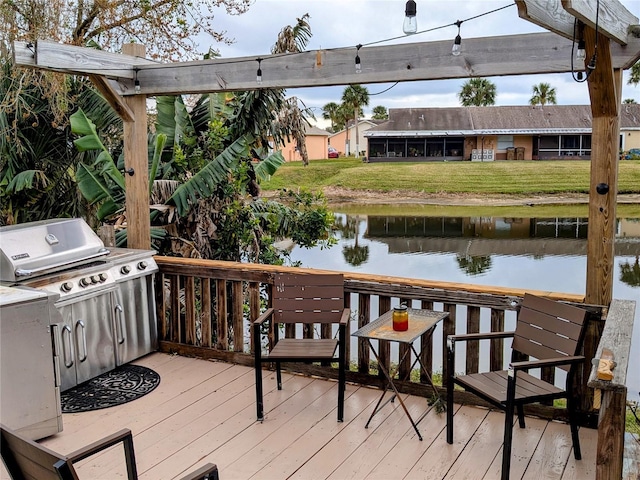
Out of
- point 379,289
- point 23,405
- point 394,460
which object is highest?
point 379,289

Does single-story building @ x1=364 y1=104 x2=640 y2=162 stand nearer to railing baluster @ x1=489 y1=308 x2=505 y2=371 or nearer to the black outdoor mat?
the black outdoor mat

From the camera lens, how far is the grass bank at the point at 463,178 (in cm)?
2584

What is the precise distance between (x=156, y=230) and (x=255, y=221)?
4.28ft

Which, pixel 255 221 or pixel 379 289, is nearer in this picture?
pixel 379 289

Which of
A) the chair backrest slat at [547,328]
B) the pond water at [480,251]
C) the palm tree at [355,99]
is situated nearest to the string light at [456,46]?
the chair backrest slat at [547,328]

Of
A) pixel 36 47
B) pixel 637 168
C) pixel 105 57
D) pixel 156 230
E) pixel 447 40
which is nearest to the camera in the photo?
pixel 447 40

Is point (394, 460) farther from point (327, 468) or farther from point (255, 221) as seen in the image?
point (255, 221)

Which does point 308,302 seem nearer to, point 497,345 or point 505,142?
point 497,345

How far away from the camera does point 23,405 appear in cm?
326

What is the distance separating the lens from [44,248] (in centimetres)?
392

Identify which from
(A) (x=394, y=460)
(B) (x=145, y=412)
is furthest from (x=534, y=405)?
(B) (x=145, y=412)

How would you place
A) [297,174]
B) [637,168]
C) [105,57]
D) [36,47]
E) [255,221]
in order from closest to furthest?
1. [36,47]
2. [105,57]
3. [255,221]
4. [637,168]
5. [297,174]

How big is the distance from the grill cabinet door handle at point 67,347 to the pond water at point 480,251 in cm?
510

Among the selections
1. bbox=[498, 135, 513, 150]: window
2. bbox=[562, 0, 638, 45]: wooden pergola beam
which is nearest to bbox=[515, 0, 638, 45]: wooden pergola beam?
bbox=[562, 0, 638, 45]: wooden pergola beam
